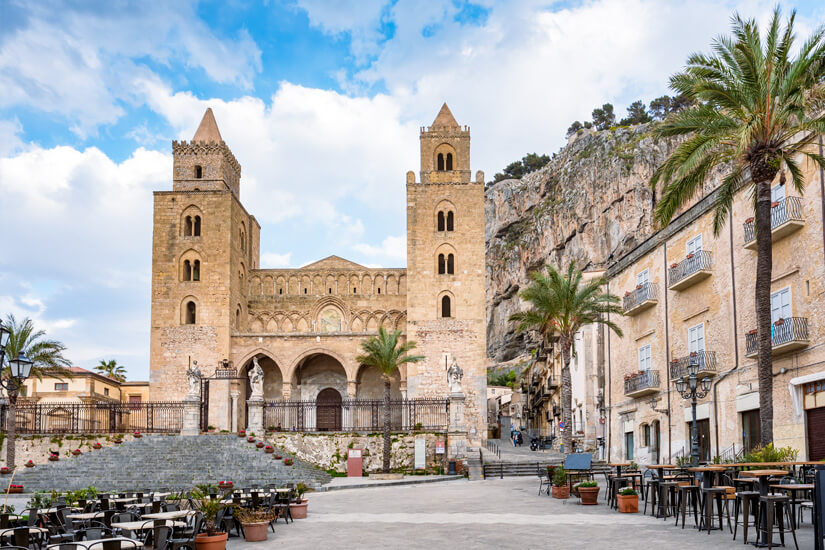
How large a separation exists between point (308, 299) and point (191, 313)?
6556 millimetres

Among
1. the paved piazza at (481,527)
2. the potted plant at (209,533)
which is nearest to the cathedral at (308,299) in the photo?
the paved piazza at (481,527)

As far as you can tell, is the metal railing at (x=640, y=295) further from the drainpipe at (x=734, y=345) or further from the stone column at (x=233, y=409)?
the stone column at (x=233, y=409)

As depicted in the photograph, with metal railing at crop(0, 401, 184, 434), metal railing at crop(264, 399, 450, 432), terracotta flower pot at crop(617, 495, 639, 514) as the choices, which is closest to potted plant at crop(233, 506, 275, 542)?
terracotta flower pot at crop(617, 495, 639, 514)

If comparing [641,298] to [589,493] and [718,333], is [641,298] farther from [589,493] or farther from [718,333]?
[589,493]

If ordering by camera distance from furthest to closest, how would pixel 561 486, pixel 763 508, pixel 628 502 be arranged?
1. pixel 561 486
2. pixel 628 502
3. pixel 763 508

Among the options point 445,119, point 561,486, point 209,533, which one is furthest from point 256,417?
point 445,119

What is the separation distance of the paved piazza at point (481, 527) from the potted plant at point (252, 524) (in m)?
0.18

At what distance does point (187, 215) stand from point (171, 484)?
23.2m

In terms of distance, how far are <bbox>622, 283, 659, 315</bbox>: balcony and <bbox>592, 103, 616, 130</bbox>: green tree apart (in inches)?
2972

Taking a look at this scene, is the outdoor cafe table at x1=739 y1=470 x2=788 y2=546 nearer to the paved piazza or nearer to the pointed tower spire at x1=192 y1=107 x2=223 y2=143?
the paved piazza

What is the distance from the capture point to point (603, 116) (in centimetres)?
10319

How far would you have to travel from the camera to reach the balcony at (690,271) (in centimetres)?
2505

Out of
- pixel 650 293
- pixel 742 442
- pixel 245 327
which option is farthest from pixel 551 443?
pixel 742 442

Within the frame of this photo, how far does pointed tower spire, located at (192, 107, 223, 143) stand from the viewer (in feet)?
160
